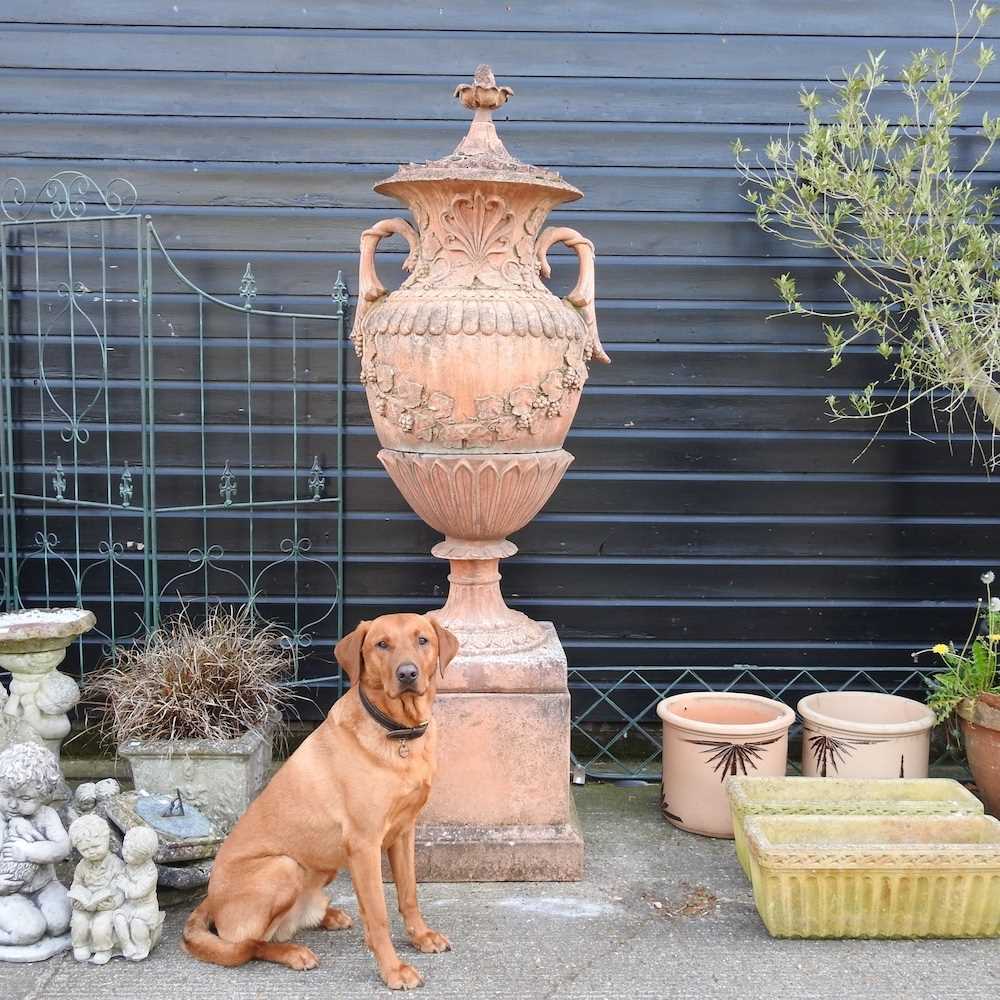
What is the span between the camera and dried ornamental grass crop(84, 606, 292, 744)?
3992 mm

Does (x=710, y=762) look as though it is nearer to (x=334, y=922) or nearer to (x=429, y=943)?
(x=429, y=943)

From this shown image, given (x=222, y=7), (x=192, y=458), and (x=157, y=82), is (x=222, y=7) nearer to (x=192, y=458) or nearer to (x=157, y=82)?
(x=157, y=82)

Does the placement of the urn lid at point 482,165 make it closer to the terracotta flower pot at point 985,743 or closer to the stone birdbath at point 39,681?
the stone birdbath at point 39,681

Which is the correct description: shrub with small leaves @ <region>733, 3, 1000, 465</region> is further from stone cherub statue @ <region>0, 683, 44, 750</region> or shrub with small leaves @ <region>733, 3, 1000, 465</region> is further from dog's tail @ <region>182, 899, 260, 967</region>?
stone cherub statue @ <region>0, 683, 44, 750</region>

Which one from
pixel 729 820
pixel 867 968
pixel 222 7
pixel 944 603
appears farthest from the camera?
pixel 944 603

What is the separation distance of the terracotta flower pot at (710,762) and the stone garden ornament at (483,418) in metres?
0.57

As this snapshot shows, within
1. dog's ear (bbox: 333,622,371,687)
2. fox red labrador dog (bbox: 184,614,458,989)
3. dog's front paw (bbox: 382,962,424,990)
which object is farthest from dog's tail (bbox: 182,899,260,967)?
dog's ear (bbox: 333,622,371,687)

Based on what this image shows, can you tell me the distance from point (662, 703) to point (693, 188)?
2.32m

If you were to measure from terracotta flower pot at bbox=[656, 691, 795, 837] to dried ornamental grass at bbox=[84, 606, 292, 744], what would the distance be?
1.63 meters

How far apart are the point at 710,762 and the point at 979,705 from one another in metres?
1.06

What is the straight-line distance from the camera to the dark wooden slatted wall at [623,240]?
4664mm

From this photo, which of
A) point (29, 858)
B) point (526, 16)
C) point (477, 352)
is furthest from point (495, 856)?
point (526, 16)

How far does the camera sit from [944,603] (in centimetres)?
494

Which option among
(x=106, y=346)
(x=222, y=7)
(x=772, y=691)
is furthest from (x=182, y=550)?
(x=772, y=691)
